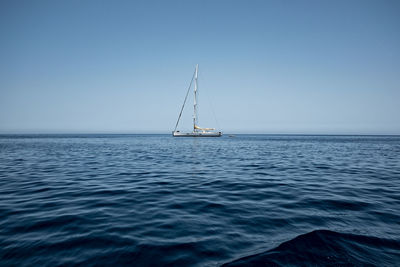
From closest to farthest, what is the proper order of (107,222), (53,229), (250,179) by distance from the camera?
(53,229) < (107,222) < (250,179)

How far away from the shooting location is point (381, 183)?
27.2 feet

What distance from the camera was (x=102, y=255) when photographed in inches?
122

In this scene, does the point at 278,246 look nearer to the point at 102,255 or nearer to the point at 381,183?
the point at 102,255

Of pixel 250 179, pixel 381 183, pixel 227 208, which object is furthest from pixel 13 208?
pixel 381 183

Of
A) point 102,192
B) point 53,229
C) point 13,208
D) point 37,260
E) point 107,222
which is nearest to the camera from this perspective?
point 37,260

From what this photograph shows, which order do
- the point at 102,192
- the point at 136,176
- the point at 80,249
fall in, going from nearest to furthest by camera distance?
the point at 80,249, the point at 102,192, the point at 136,176

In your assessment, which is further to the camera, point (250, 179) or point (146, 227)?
point (250, 179)

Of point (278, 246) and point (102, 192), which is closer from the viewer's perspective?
point (278, 246)

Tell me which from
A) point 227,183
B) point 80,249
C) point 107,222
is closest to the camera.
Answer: point 80,249

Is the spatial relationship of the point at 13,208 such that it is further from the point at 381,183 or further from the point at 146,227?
the point at 381,183

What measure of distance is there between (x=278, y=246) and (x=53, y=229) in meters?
4.69

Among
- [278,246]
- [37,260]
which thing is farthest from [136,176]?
[278,246]

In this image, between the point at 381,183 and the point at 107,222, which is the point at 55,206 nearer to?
the point at 107,222

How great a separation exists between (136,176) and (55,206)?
425cm
